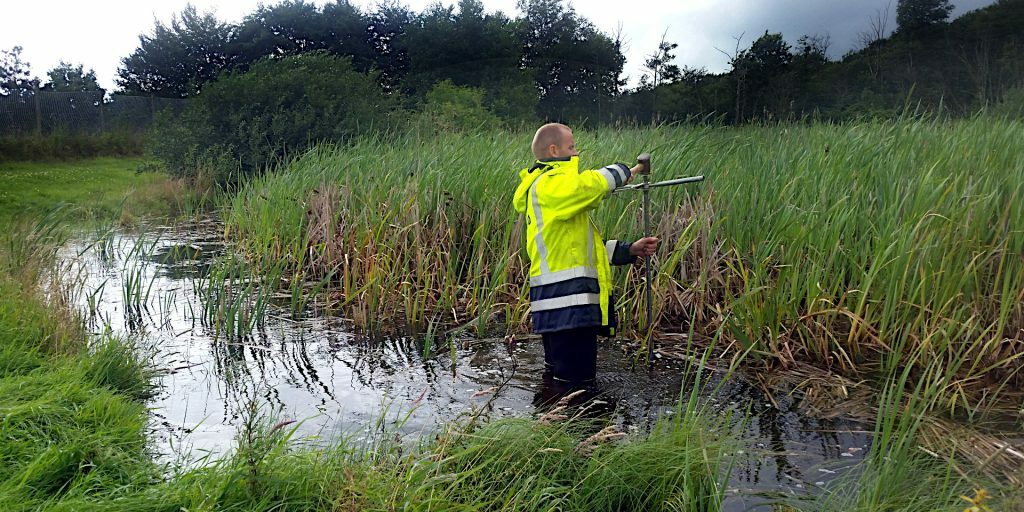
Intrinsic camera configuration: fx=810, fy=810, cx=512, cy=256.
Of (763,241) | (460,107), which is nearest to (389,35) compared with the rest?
(460,107)

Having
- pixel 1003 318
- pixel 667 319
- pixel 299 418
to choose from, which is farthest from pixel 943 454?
pixel 299 418

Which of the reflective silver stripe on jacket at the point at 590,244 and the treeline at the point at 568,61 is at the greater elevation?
the treeline at the point at 568,61

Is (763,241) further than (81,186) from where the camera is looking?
No

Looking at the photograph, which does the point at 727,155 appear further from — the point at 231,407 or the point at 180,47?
the point at 180,47

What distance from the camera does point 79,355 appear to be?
471 centimetres

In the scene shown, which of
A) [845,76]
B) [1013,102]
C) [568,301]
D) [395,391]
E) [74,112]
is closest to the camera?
[568,301]

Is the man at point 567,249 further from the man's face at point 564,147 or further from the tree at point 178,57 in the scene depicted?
the tree at point 178,57

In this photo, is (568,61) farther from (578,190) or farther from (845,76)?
(578,190)

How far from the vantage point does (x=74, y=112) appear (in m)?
23.9

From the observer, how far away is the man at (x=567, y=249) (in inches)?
162

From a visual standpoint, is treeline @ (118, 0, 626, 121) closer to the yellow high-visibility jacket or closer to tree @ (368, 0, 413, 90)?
tree @ (368, 0, 413, 90)

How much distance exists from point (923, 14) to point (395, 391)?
18.5 m

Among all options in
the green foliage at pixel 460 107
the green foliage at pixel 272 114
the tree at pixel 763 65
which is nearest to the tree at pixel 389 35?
the green foliage at pixel 460 107

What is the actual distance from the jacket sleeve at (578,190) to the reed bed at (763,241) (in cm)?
114
